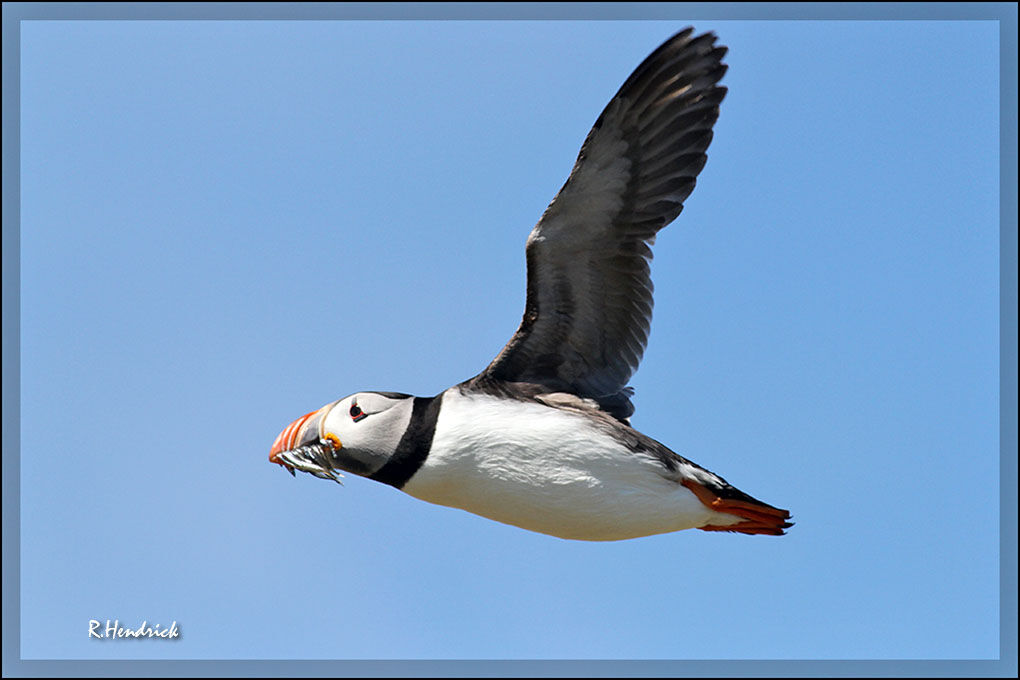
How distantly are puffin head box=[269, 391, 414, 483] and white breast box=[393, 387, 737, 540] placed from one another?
247 mm

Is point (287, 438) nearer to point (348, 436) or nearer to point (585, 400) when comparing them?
point (348, 436)

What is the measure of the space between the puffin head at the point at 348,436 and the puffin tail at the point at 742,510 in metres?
1.62

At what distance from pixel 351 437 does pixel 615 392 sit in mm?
1513

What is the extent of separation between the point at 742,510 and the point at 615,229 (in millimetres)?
1698

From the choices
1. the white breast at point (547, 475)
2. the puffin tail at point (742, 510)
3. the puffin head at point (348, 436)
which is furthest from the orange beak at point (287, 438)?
the puffin tail at point (742, 510)

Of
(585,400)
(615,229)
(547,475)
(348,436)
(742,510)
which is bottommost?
(742,510)

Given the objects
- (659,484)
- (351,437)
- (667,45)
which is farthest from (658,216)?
(351,437)

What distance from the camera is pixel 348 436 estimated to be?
680cm

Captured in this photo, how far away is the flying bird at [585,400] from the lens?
256 inches

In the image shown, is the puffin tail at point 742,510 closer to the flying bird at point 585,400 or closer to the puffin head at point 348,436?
the flying bird at point 585,400

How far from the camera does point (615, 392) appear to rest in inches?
277

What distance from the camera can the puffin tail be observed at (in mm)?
6680

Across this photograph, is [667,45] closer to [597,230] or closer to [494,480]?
[597,230]

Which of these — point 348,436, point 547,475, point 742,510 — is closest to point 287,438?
point 348,436
